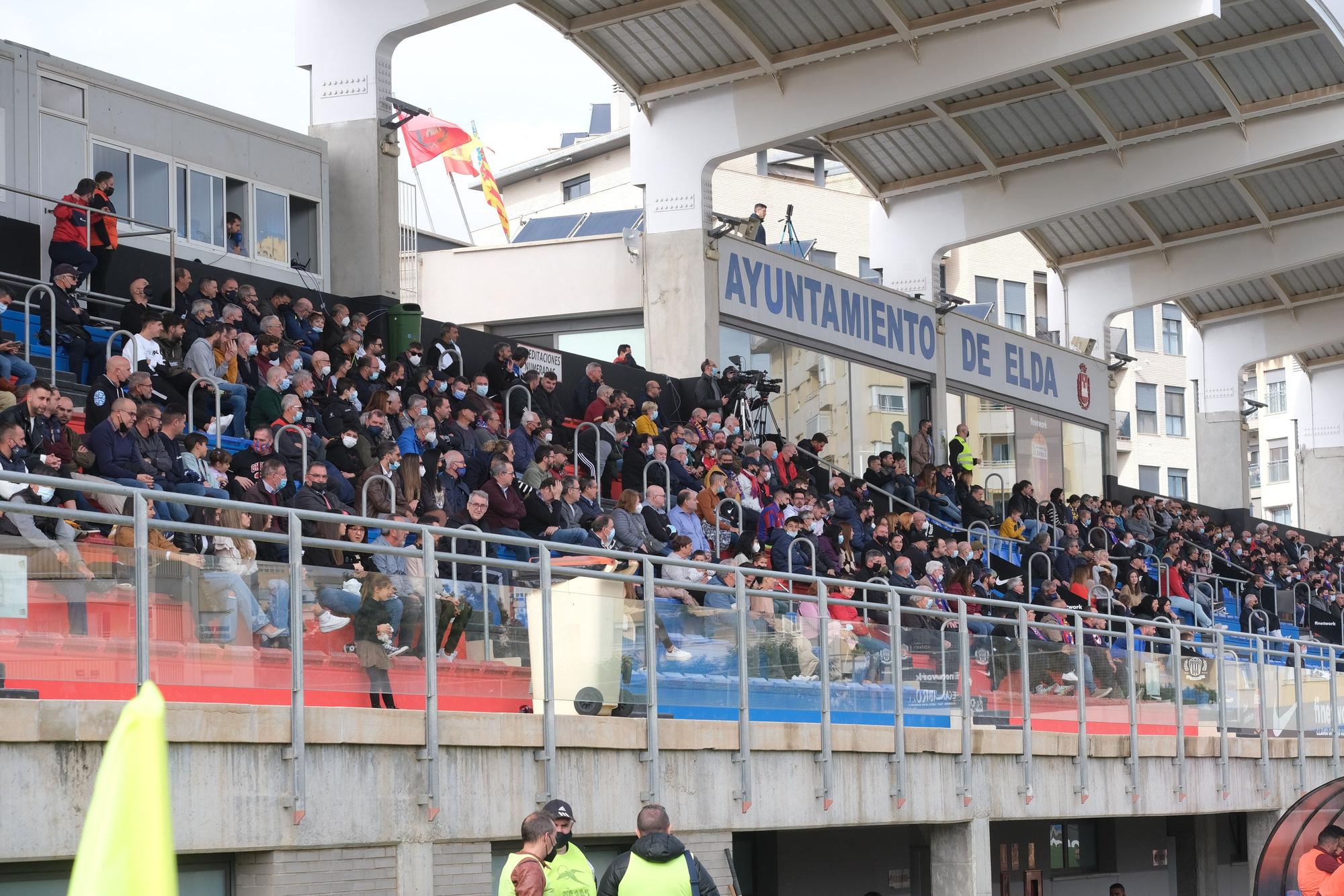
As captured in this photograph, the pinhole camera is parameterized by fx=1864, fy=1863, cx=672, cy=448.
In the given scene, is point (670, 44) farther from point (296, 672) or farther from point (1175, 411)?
point (1175, 411)

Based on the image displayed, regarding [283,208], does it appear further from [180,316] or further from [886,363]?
[886,363]

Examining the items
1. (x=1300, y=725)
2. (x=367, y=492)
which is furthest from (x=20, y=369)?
(x=1300, y=725)

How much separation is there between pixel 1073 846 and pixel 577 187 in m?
53.0

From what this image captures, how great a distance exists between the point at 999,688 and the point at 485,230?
65.8m

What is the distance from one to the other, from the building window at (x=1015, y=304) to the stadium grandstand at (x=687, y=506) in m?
27.7

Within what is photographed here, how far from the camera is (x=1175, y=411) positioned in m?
76.1

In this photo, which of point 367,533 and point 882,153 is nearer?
point 367,533

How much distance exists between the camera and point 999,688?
50.5ft

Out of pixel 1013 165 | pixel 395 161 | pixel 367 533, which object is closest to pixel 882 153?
pixel 1013 165

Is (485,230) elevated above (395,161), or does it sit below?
above

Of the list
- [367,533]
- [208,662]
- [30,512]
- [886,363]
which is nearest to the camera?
[30,512]

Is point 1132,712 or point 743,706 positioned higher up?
point 743,706

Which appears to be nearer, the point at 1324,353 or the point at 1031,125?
the point at 1031,125

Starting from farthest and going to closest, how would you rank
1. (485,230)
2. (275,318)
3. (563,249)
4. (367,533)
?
(485,230) → (563,249) → (275,318) → (367,533)
